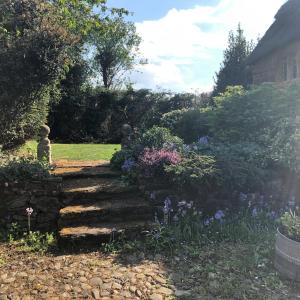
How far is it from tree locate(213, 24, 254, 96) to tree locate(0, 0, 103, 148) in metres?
16.2

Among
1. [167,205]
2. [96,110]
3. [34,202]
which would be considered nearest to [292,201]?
[167,205]

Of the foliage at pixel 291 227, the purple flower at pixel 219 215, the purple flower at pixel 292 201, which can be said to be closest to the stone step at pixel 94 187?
the purple flower at pixel 219 215

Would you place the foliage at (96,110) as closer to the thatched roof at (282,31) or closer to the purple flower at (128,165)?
the thatched roof at (282,31)

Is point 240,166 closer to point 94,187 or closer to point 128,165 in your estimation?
point 128,165

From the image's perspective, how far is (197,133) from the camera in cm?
955

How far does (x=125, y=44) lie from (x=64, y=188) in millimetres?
25835

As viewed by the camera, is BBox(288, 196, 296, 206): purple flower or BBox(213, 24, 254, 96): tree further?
BBox(213, 24, 254, 96): tree

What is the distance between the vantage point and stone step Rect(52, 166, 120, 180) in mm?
6961

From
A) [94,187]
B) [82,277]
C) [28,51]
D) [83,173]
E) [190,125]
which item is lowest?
[82,277]

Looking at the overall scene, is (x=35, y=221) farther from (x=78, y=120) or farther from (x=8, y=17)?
(x=78, y=120)

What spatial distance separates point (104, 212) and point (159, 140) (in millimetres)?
2092

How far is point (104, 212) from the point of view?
5680 millimetres

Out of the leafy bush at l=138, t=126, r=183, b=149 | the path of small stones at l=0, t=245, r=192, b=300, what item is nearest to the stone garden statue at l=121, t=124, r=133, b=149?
the leafy bush at l=138, t=126, r=183, b=149

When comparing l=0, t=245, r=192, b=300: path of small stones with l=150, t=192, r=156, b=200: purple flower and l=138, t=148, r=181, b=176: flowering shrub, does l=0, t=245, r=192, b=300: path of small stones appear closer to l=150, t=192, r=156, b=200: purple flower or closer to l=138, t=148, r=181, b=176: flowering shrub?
l=150, t=192, r=156, b=200: purple flower
